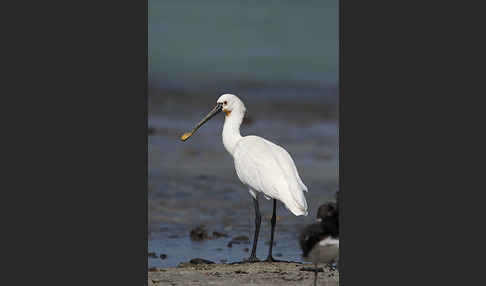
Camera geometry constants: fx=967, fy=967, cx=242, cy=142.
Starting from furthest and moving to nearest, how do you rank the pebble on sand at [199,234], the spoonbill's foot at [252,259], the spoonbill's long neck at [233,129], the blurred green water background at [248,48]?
the blurred green water background at [248,48]
the pebble on sand at [199,234]
the spoonbill's long neck at [233,129]
the spoonbill's foot at [252,259]

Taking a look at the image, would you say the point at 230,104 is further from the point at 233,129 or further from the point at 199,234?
the point at 199,234

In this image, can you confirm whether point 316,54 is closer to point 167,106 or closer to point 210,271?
point 167,106

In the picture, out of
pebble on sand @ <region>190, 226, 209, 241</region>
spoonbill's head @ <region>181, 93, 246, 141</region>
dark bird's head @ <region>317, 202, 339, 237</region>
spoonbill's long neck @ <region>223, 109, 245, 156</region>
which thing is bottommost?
pebble on sand @ <region>190, 226, 209, 241</region>

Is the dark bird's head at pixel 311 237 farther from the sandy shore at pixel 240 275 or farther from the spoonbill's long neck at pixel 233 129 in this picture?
the spoonbill's long neck at pixel 233 129

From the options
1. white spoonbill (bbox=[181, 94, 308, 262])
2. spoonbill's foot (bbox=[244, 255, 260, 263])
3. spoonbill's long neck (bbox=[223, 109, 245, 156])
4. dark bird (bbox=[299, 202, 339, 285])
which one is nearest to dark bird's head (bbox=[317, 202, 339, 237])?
dark bird (bbox=[299, 202, 339, 285])

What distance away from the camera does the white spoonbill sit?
22.4 feet

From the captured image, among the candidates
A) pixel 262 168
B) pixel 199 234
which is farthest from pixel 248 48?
pixel 262 168

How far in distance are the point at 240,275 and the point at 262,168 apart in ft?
3.24

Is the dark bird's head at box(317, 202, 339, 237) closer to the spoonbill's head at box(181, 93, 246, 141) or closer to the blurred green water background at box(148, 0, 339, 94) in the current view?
the spoonbill's head at box(181, 93, 246, 141)

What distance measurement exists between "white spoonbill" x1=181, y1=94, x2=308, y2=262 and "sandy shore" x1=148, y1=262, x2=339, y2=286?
0.39 m

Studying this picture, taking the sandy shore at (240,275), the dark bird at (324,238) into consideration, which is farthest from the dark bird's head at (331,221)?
the sandy shore at (240,275)

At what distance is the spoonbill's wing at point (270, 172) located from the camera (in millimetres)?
6789

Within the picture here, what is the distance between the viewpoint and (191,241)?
792 centimetres

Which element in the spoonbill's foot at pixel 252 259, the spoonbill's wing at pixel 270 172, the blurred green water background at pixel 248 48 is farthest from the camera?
the blurred green water background at pixel 248 48
